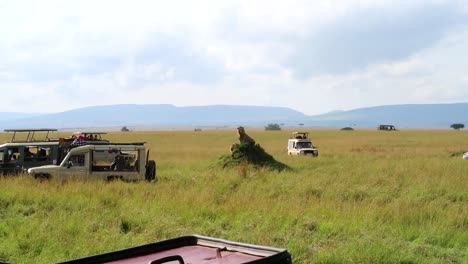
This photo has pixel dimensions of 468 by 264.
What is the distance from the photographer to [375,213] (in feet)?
34.8

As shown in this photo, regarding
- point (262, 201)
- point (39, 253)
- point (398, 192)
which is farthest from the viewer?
point (398, 192)

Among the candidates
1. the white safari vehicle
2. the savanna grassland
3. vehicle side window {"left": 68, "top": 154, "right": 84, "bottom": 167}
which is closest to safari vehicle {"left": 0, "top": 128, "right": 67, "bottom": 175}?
vehicle side window {"left": 68, "top": 154, "right": 84, "bottom": 167}

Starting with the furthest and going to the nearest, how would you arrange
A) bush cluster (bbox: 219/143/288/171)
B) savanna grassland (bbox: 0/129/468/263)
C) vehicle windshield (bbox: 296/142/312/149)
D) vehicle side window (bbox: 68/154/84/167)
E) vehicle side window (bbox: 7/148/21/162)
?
1. vehicle windshield (bbox: 296/142/312/149)
2. bush cluster (bbox: 219/143/288/171)
3. vehicle side window (bbox: 7/148/21/162)
4. vehicle side window (bbox: 68/154/84/167)
5. savanna grassland (bbox: 0/129/468/263)

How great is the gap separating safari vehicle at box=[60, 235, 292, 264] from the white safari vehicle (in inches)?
527

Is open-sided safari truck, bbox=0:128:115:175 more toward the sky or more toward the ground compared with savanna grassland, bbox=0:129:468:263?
more toward the sky

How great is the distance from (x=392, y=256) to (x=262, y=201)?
5.13m

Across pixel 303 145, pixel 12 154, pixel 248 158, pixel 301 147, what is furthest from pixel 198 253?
pixel 303 145

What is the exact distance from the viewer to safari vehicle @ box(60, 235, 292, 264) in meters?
4.12

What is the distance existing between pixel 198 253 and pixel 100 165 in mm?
14483

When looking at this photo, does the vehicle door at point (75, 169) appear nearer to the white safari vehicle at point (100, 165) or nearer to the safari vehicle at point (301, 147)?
the white safari vehicle at point (100, 165)

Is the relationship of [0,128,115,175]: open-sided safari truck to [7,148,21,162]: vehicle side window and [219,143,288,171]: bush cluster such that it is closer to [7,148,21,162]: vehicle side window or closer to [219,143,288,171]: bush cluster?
[7,148,21,162]: vehicle side window

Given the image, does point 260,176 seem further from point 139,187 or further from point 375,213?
point 375,213

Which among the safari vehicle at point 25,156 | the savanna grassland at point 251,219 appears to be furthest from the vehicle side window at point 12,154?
the savanna grassland at point 251,219

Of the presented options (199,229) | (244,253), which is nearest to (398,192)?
(199,229)
